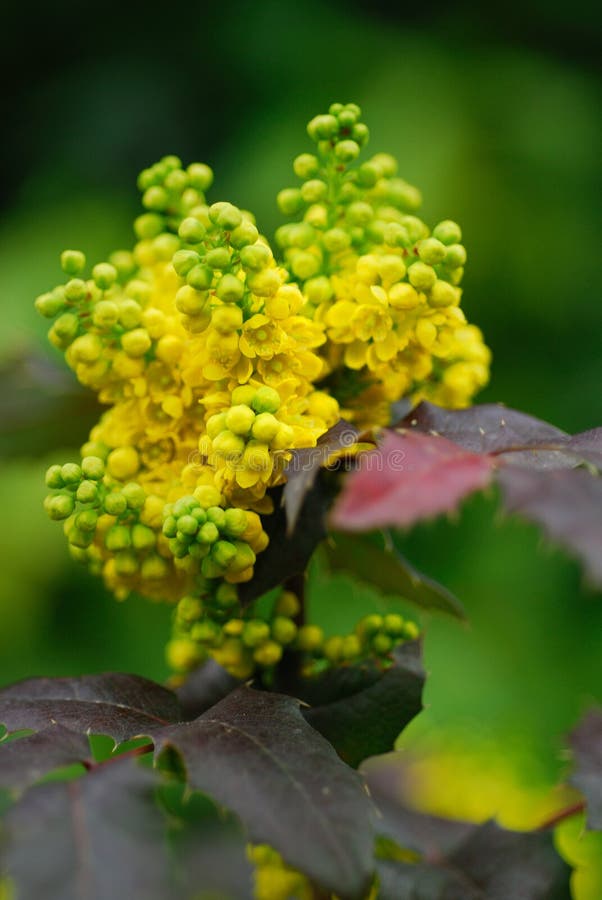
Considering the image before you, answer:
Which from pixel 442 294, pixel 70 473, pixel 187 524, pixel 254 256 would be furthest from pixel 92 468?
pixel 442 294

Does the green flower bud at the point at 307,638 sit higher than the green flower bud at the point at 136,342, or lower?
lower

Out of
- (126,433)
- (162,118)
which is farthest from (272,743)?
(162,118)

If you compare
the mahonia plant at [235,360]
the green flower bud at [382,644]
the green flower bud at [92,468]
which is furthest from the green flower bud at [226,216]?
the green flower bud at [382,644]

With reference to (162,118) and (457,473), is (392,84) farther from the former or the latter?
(457,473)

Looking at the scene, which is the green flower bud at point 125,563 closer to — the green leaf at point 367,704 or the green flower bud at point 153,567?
the green flower bud at point 153,567

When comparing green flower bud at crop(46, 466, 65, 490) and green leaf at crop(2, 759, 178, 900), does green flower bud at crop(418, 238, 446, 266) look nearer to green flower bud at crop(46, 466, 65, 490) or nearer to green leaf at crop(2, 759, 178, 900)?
green flower bud at crop(46, 466, 65, 490)

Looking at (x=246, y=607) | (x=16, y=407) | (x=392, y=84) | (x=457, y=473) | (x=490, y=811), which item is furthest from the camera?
(x=392, y=84)

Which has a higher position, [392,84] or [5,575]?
[392,84]
